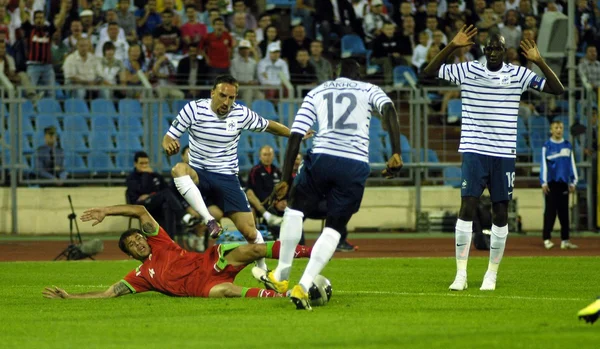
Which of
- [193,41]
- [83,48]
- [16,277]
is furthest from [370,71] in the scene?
[16,277]

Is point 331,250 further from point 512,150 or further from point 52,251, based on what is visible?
point 52,251

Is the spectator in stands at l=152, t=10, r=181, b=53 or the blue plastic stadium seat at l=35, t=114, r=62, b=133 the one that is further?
the spectator in stands at l=152, t=10, r=181, b=53

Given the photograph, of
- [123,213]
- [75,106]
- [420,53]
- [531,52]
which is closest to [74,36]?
[75,106]

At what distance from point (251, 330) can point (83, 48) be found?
15582 mm

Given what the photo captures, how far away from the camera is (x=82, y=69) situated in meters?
24.2

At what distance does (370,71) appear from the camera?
26000mm

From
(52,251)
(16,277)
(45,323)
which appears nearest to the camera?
(45,323)

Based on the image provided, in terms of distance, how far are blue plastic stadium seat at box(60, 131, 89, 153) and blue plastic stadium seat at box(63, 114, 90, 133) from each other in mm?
78

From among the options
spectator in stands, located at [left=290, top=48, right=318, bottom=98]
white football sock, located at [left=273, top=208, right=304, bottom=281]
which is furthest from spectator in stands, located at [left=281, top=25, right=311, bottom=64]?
white football sock, located at [left=273, top=208, right=304, bottom=281]

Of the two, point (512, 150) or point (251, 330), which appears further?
point (512, 150)

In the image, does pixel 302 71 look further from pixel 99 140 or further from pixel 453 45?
pixel 453 45

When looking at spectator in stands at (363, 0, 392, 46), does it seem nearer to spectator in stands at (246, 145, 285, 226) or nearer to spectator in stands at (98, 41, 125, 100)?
spectator in stands at (98, 41, 125, 100)

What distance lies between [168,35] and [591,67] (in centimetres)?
895

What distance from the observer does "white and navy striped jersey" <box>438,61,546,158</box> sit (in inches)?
496
